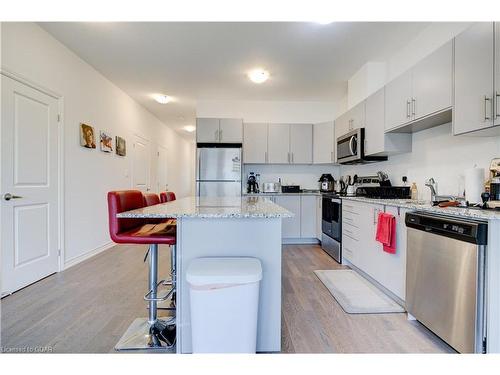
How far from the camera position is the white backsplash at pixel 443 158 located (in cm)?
233

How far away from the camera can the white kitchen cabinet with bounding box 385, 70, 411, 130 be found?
283 cm

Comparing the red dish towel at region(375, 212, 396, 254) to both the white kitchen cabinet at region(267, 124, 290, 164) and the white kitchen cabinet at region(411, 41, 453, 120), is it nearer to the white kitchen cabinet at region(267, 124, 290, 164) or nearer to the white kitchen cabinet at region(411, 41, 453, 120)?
the white kitchen cabinet at region(411, 41, 453, 120)

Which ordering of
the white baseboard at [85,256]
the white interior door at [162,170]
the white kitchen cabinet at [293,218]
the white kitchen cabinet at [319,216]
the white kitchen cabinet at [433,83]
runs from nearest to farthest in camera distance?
1. the white kitchen cabinet at [433,83]
2. the white baseboard at [85,256]
3. the white kitchen cabinet at [319,216]
4. the white kitchen cabinet at [293,218]
5. the white interior door at [162,170]

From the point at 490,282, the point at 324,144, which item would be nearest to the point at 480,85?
the point at 490,282

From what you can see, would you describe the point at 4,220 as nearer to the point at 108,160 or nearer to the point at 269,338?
the point at 108,160

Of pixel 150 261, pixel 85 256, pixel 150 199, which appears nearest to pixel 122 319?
pixel 150 261

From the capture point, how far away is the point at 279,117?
18.1 feet

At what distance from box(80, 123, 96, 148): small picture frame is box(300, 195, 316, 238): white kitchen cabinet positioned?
3.26 metres

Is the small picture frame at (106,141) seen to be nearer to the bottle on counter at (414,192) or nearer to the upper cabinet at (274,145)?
the upper cabinet at (274,145)

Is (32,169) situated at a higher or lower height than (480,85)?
lower

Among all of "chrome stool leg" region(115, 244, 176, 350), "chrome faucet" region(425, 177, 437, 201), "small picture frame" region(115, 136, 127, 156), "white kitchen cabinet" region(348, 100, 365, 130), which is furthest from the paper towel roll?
"small picture frame" region(115, 136, 127, 156)

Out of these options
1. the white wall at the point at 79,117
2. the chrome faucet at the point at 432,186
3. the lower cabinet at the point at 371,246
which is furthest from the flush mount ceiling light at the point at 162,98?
the chrome faucet at the point at 432,186

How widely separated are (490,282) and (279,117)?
4418mm

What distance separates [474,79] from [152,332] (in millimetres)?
2777
